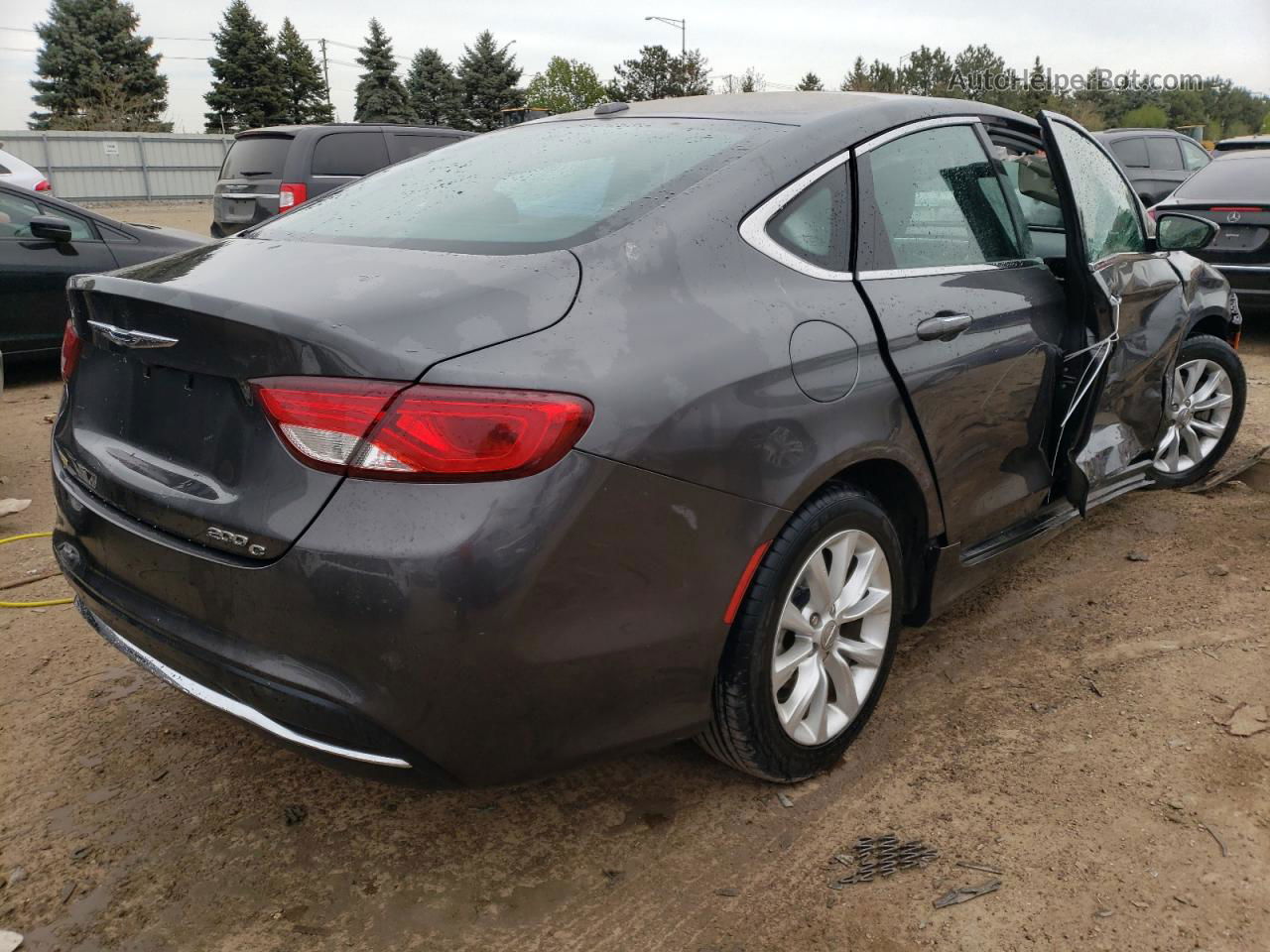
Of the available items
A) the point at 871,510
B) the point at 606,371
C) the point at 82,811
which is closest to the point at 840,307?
the point at 871,510

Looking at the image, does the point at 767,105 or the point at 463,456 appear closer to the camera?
the point at 463,456

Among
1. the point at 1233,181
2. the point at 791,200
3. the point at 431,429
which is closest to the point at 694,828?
the point at 431,429

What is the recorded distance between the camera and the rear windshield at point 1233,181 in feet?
25.1

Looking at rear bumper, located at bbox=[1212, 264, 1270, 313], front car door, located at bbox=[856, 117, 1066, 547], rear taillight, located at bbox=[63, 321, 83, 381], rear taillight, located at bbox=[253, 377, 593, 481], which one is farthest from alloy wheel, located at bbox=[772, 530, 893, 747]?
rear bumper, located at bbox=[1212, 264, 1270, 313]

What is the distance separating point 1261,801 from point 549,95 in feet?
240

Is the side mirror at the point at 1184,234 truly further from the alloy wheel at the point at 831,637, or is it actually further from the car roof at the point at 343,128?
the car roof at the point at 343,128

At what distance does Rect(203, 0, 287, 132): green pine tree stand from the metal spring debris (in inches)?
2317

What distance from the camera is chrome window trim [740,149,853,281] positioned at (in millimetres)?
2275

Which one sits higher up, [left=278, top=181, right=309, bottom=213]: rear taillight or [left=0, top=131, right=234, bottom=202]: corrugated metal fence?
[left=0, top=131, right=234, bottom=202]: corrugated metal fence

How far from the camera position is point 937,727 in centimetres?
280

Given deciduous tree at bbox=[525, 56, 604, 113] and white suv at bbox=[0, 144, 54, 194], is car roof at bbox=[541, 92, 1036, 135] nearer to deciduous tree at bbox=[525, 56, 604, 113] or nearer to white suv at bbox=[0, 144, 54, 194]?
white suv at bbox=[0, 144, 54, 194]

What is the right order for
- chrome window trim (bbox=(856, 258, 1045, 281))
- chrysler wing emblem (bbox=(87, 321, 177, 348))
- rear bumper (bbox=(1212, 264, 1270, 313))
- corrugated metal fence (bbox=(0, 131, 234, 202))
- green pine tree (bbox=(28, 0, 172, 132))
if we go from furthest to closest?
1. green pine tree (bbox=(28, 0, 172, 132))
2. corrugated metal fence (bbox=(0, 131, 234, 202))
3. rear bumper (bbox=(1212, 264, 1270, 313))
4. chrome window trim (bbox=(856, 258, 1045, 281))
5. chrysler wing emblem (bbox=(87, 321, 177, 348))

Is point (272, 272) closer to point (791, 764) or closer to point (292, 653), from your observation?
point (292, 653)

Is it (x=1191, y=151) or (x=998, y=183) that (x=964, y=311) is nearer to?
(x=998, y=183)
